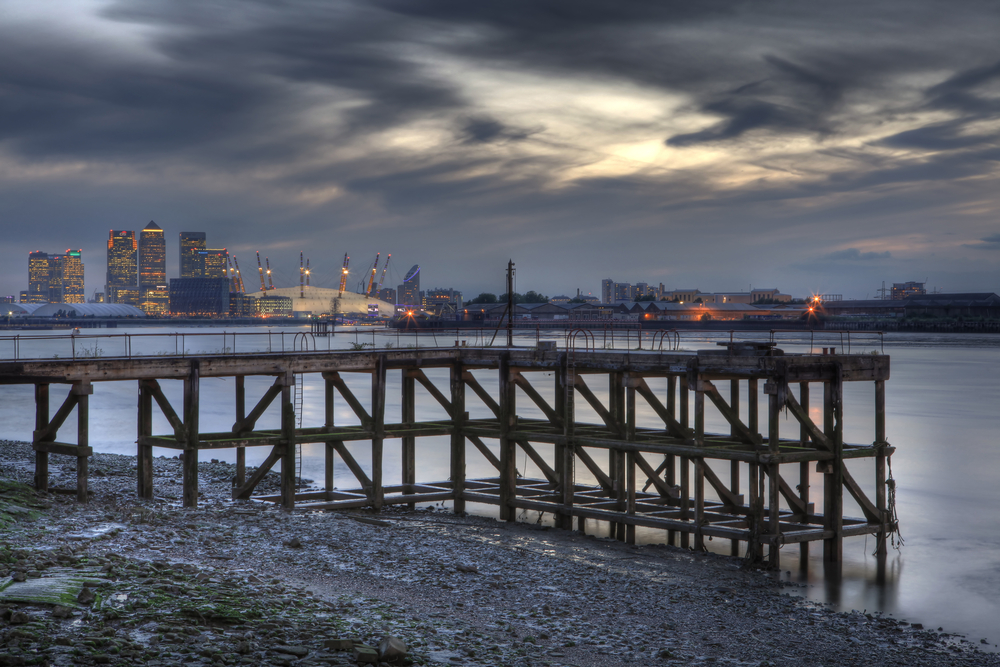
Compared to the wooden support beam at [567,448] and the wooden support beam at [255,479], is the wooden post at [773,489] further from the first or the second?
the wooden support beam at [255,479]

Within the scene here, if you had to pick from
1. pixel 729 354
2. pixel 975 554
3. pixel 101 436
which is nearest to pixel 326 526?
pixel 729 354

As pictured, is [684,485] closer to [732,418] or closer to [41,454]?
[732,418]

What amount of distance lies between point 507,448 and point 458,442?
211cm

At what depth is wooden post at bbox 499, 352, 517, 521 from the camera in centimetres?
2873

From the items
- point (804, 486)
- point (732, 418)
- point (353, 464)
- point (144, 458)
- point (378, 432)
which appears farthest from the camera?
point (353, 464)

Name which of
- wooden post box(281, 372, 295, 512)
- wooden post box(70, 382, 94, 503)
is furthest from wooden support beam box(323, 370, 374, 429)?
wooden post box(70, 382, 94, 503)

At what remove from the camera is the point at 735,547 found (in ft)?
83.4

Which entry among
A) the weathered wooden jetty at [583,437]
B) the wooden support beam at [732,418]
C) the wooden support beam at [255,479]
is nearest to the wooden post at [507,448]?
the weathered wooden jetty at [583,437]

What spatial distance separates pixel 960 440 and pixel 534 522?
3370 cm

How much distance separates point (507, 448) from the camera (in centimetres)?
2923

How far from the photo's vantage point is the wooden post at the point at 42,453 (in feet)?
82.5

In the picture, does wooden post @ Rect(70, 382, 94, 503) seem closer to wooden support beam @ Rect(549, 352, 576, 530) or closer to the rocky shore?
the rocky shore

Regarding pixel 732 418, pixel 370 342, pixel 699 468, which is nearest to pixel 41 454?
pixel 699 468

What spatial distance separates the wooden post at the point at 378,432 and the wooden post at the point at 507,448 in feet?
13.3
